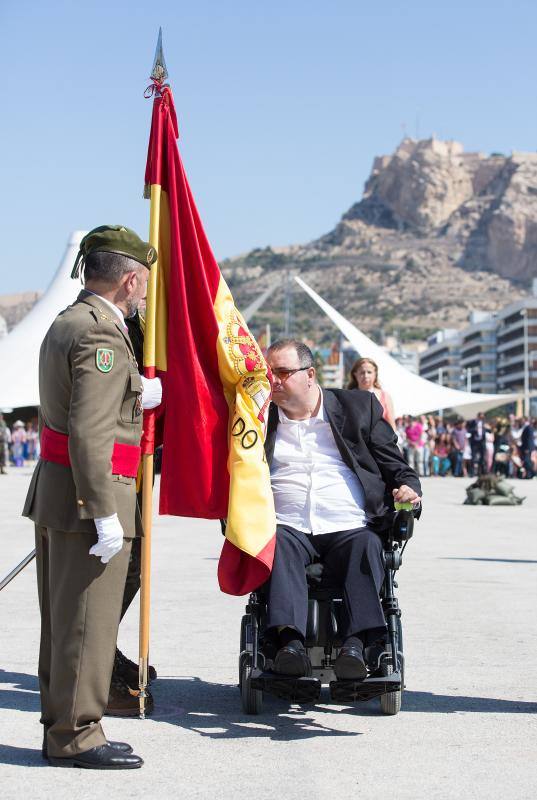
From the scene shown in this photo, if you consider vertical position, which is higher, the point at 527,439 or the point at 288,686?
the point at 527,439

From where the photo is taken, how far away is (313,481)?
18.7 ft

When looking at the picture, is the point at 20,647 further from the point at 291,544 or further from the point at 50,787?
the point at 50,787

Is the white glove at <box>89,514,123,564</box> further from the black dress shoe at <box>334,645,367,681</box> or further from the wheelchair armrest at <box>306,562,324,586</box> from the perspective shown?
the wheelchair armrest at <box>306,562,324,586</box>

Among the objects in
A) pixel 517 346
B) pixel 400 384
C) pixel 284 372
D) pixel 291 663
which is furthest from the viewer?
pixel 517 346

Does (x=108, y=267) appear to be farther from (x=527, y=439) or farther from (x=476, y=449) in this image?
(x=527, y=439)

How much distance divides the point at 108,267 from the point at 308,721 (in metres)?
2.04

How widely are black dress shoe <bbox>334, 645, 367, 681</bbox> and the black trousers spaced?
17 centimetres

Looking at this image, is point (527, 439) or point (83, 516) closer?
point (83, 516)

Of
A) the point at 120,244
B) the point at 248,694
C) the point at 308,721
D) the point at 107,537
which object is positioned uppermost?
the point at 120,244

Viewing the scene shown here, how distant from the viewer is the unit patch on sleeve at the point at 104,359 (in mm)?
4305

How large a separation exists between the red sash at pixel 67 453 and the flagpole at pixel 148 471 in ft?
1.67

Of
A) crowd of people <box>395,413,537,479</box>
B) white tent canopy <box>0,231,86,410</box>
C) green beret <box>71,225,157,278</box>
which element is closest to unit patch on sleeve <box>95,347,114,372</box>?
green beret <box>71,225,157,278</box>

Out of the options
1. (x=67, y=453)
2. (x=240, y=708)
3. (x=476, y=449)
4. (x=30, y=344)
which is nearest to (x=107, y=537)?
(x=67, y=453)

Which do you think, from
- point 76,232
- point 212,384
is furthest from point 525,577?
point 76,232
